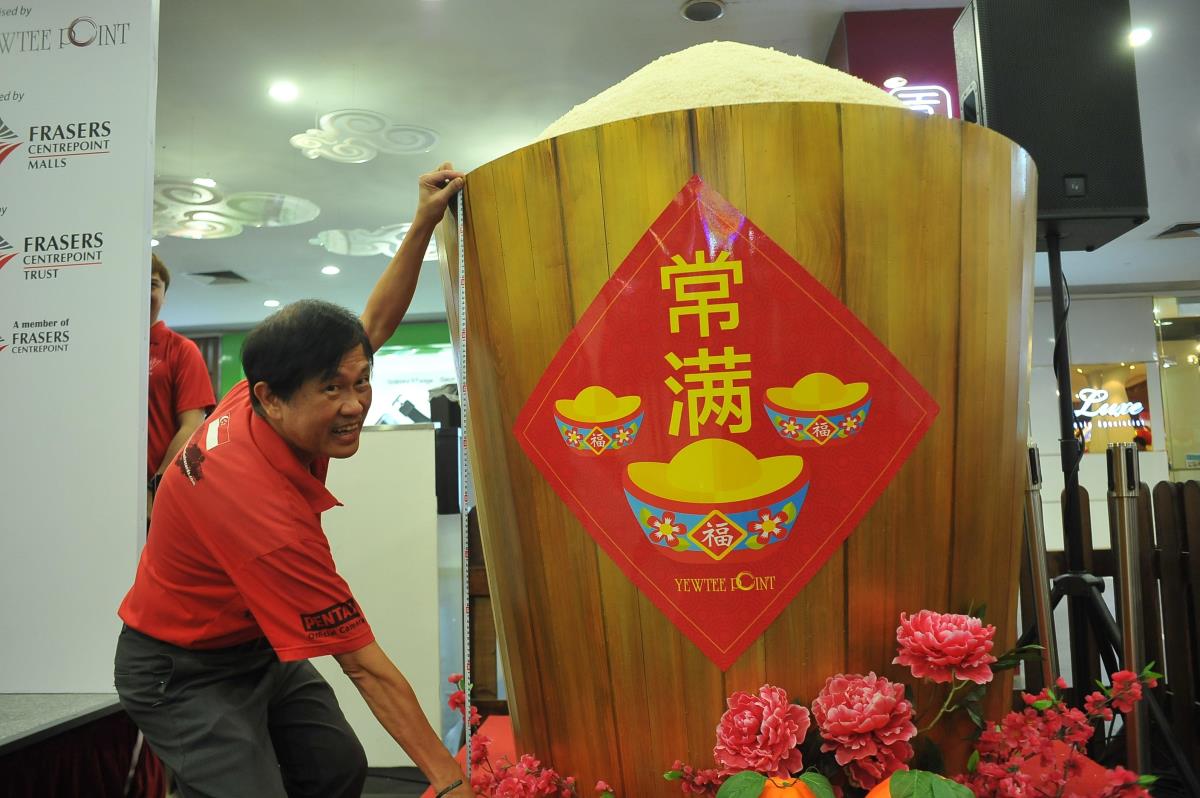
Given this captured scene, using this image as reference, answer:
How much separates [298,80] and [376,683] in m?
4.93

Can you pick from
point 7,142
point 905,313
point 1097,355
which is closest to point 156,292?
point 7,142

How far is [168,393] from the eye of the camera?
2693 mm

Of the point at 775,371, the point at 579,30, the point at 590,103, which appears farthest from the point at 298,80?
the point at 775,371

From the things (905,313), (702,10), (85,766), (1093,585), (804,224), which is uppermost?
(702,10)

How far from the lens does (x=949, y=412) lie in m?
1.12

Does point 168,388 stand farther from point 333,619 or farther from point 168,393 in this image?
point 333,619

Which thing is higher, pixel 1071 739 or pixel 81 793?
pixel 1071 739

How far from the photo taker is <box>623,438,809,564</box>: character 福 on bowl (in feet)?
3.60

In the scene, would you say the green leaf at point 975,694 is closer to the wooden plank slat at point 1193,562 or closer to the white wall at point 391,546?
the wooden plank slat at point 1193,562

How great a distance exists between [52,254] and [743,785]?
7.40ft

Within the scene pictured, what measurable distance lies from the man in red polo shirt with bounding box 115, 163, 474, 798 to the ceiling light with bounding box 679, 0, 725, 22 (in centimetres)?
353

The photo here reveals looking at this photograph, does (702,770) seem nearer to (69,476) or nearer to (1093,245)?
(1093,245)

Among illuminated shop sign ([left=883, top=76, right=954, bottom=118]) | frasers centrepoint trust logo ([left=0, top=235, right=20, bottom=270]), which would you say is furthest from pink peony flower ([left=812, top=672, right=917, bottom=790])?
illuminated shop sign ([left=883, top=76, right=954, bottom=118])

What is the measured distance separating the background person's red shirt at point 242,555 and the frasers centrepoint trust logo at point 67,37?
1491 mm
